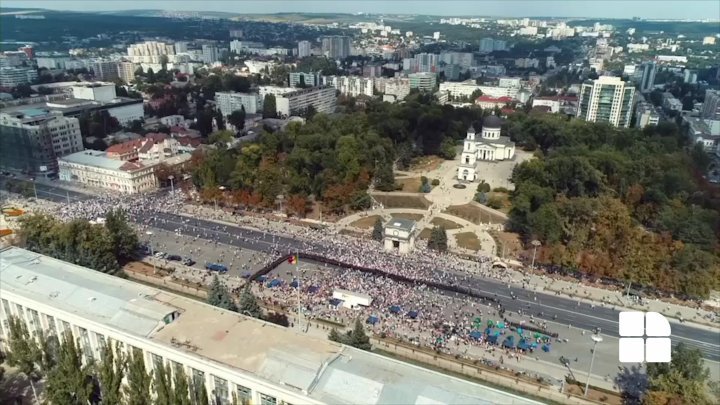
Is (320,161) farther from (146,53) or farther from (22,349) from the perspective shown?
(146,53)

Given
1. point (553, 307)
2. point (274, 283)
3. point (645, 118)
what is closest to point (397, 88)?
point (645, 118)

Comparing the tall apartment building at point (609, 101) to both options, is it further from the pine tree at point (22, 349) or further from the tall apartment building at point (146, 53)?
the tall apartment building at point (146, 53)

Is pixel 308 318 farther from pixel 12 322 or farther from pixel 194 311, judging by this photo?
pixel 12 322

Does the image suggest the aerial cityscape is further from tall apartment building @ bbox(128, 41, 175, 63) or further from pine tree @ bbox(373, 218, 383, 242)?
tall apartment building @ bbox(128, 41, 175, 63)

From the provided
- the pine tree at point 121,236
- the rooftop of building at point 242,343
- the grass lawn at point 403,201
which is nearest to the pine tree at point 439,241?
the grass lawn at point 403,201

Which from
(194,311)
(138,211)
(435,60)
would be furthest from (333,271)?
(435,60)

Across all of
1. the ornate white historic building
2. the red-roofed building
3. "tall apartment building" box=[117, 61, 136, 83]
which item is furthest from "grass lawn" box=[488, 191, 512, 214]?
"tall apartment building" box=[117, 61, 136, 83]
